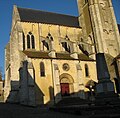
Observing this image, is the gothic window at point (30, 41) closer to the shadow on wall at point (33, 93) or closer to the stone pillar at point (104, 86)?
the shadow on wall at point (33, 93)

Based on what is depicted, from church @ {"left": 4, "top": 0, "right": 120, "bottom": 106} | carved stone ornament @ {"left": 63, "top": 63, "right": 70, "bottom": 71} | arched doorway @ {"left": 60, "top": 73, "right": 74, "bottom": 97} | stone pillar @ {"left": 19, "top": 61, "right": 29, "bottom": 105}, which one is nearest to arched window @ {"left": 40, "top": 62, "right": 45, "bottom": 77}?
church @ {"left": 4, "top": 0, "right": 120, "bottom": 106}

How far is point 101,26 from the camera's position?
3469 cm

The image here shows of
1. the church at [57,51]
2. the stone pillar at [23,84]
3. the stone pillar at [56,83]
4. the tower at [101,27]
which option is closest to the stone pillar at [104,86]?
the church at [57,51]

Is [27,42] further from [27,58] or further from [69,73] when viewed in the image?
[69,73]

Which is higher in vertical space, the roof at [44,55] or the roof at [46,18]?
the roof at [46,18]

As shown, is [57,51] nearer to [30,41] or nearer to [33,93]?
[30,41]

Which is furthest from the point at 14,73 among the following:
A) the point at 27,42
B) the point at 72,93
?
the point at 72,93

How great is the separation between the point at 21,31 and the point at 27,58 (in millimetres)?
6383

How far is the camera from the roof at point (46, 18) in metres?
34.4

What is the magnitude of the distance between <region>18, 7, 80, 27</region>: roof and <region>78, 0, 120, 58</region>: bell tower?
2.07 meters

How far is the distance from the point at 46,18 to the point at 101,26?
9853 mm

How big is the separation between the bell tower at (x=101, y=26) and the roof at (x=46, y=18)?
2.07 m

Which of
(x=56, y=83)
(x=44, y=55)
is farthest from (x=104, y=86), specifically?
(x=44, y=55)

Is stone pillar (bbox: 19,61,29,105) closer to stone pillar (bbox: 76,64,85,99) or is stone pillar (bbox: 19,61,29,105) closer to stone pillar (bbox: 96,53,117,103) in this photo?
stone pillar (bbox: 76,64,85,99)
